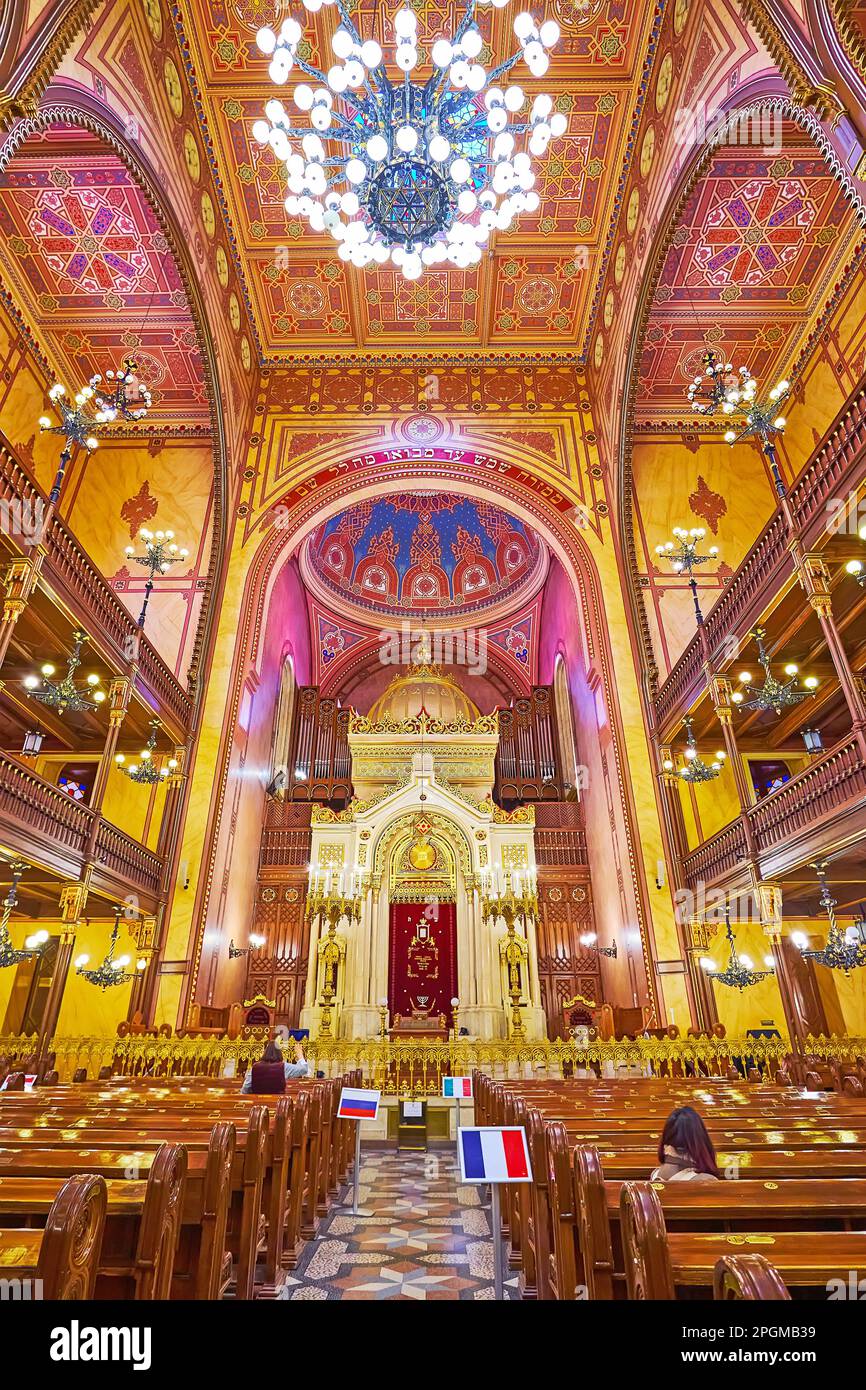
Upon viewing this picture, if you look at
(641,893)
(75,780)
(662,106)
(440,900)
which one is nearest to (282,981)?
(440,900)

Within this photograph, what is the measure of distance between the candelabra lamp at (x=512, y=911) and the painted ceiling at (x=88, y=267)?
15.9 meters

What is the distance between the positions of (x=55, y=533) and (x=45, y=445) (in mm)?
6519

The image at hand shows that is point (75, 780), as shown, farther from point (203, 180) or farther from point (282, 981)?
point (203, 180)

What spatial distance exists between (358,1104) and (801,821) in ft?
24.8

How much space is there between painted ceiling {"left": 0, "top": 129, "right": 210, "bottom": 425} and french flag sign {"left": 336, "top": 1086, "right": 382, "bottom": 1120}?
650 inches

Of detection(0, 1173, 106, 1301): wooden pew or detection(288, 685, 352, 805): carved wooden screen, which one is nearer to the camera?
detection(0, 1173, 106, 1301): wooden pew

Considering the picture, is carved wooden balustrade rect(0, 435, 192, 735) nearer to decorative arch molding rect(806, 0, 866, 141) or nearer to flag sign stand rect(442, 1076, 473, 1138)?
flag sign stand rect(442, 1076, 473, 1138)

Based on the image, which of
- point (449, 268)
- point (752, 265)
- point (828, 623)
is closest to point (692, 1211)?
point (828, 623)

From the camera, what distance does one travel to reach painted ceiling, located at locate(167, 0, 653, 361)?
13836mm

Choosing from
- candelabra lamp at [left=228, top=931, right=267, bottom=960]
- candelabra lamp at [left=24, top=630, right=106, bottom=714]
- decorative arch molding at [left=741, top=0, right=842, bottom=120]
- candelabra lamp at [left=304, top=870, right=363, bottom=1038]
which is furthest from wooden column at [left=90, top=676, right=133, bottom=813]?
decorative arch molding at [left=741, top=0, right=842, bottom=120]

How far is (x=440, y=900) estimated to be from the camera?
19.6m

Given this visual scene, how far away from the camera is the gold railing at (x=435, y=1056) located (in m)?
11.8

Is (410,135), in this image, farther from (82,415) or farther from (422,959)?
(422,959)

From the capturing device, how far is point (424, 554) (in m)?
26.6
